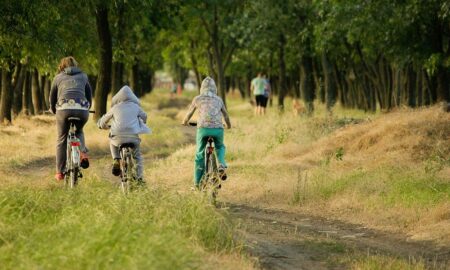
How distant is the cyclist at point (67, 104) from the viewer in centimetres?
1355

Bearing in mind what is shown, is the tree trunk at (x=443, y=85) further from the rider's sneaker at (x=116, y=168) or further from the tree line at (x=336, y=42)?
the rider's sneaker at (x=116, y=168)

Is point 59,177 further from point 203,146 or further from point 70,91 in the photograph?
point 203,146

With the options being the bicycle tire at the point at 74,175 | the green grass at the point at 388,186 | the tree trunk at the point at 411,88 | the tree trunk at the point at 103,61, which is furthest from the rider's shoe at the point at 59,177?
the tree trunk at the point at 411,88

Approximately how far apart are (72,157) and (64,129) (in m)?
0.54

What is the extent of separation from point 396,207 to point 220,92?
28.3 meters

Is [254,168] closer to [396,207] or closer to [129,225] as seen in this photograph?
[396,207]

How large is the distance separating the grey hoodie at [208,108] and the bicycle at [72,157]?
180 cm

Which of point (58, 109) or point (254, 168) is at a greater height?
point (58, 109)

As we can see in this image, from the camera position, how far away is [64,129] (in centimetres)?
1361

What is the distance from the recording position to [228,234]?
9.35 m

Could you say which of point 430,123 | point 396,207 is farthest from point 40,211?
point 430,123

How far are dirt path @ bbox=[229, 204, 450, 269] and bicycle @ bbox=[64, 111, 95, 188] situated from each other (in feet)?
7.98

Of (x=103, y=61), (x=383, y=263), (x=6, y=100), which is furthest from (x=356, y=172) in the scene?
(x=6, y=100)

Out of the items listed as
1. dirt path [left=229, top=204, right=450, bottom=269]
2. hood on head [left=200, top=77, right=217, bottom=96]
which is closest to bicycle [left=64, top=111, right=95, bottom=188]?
hood on head [left=200, top=77, right=217, bottom=96]
